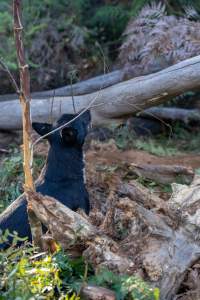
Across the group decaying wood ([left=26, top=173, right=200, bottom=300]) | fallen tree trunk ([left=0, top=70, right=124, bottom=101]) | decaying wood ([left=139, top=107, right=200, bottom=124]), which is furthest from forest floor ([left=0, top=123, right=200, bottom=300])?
decaying wood ([left=26, top=173, right=200, bottom=300])

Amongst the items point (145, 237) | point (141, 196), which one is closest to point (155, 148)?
point (141, 196)

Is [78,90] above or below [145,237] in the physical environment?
above

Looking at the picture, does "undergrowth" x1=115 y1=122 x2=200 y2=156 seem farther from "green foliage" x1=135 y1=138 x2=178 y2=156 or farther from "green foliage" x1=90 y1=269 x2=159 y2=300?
"green foliage" x1=90 y1=269 x2=159 y2=300

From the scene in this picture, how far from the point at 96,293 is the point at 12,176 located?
152 inches

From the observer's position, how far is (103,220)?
5.50 m

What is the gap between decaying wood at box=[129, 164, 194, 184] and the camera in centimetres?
809

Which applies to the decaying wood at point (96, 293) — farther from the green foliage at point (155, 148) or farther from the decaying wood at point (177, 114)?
the decaying wood at point (177, 114)

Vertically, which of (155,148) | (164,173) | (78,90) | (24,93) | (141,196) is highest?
(24,93)

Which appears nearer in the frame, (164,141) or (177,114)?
(164,141)

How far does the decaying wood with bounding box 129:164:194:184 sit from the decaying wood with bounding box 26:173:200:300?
2.44m

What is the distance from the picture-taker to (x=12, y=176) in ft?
26.7

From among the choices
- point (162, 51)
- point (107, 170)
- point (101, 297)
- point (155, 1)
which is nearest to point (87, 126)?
point (107, 170)

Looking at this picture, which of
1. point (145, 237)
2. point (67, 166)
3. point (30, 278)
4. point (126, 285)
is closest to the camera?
point (30, 278)

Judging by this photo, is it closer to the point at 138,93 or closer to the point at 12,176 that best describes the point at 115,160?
the point at 138,93
